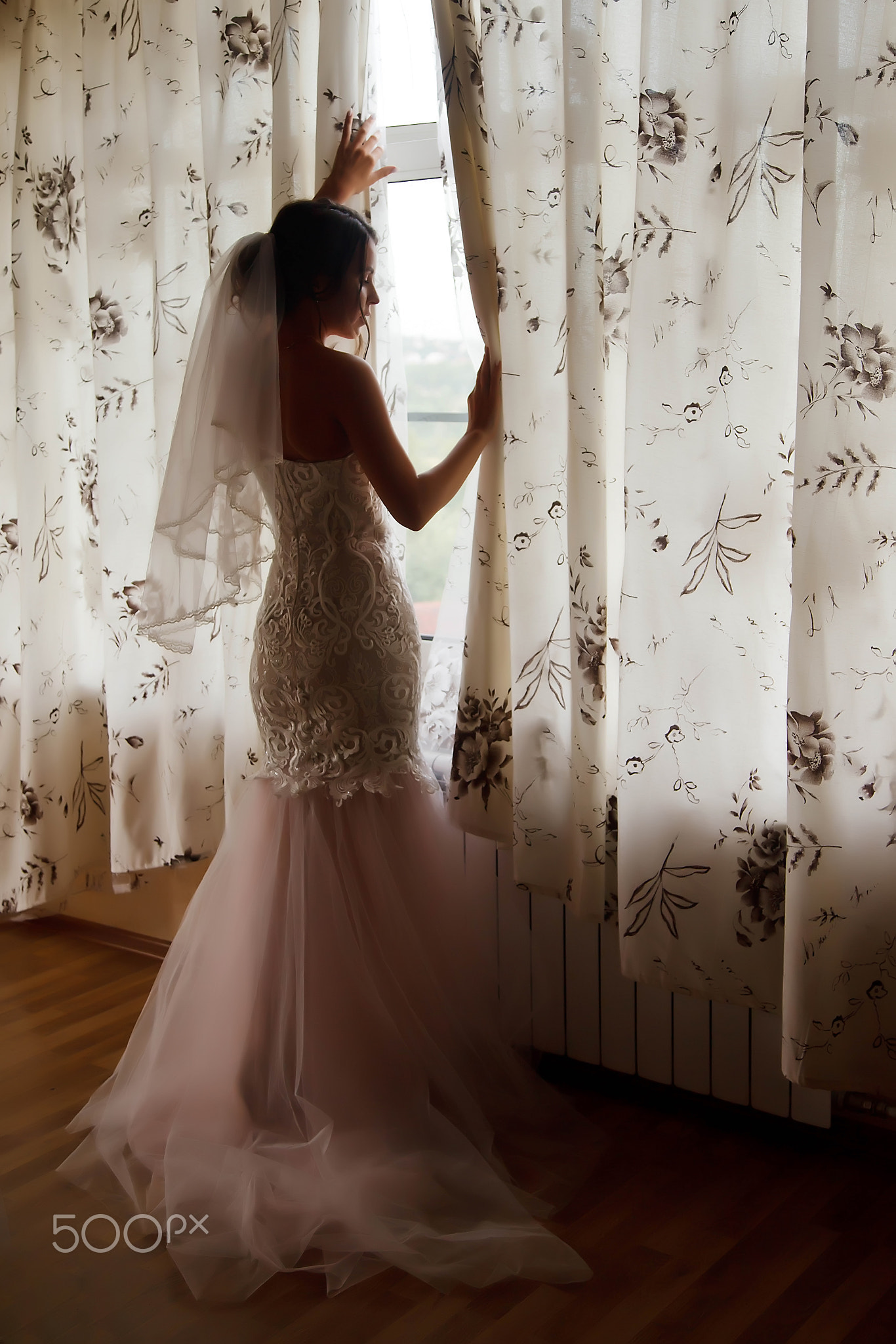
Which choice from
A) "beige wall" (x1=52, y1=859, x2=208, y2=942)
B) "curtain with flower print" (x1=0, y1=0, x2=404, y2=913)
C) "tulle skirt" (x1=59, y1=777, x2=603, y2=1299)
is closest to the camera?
"tulle skirt" (x1=59, y1=777, x2=603, y2=1299)

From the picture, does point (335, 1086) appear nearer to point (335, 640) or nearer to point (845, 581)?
point (335, 640)

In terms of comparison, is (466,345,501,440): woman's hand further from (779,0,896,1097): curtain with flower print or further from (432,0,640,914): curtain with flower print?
(779,0,896,1097): curtain with flower print

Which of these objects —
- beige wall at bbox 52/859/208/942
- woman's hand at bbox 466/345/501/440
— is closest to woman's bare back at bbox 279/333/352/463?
woman's hand at bbox 466/345/501/440

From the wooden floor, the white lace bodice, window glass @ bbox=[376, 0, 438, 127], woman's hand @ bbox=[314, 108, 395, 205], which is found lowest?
the wooden floor

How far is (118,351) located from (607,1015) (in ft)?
6.02

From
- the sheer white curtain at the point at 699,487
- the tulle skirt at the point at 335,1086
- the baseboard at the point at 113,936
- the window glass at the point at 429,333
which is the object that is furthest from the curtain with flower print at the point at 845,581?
the baseboard at the point at 113,936

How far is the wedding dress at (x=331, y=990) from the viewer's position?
5.98 feet

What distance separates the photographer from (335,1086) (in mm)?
1894

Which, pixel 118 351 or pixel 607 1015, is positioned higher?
pixel 118 351

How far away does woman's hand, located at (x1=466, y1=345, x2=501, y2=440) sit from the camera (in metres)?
1.93

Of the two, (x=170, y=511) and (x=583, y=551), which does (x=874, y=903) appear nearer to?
(x=583, y=551)

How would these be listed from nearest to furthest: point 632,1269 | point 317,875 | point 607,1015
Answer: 1. point 632,1269
2. point 317,875
3. point 607,1015

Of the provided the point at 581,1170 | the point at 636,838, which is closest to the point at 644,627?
the point at 636,838

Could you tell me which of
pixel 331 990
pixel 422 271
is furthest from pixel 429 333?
pixel 331 990
